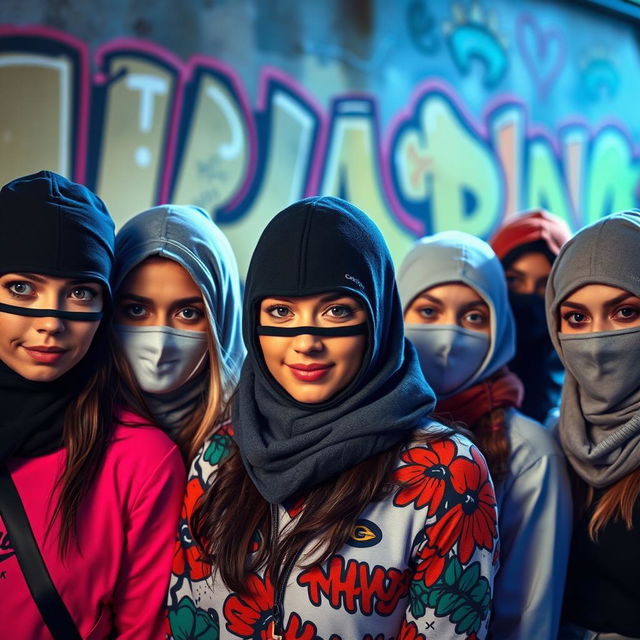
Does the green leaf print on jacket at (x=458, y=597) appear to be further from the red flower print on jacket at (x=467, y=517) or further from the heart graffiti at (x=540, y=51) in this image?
the heart graffiti at (x=540, y=51)

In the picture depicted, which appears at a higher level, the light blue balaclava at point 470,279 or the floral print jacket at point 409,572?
the light blue balaclava at point 470,279

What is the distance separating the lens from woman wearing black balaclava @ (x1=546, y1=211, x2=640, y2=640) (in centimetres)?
230

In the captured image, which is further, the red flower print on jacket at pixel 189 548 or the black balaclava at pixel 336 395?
the red flower print on jacket at pixel 189 548

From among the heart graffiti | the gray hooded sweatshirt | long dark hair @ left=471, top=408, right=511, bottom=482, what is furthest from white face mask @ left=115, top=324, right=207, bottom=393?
the heart graffiti

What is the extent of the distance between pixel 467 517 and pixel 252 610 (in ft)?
1.92

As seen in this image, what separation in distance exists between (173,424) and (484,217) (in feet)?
13.0

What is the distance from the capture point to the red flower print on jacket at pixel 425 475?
1.96 metres

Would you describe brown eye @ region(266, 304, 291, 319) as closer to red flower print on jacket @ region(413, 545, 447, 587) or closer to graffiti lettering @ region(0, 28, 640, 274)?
red flower print on jacket @ region(413, 545, 447, 587)

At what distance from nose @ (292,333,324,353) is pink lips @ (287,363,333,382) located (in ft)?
0.14

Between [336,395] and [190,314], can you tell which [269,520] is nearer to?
[336,395]

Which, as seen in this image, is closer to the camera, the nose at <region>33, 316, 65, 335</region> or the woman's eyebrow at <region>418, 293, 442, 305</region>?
the nose at <region>33, 316, 65, 335</region>

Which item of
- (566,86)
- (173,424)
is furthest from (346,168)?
(173,424)

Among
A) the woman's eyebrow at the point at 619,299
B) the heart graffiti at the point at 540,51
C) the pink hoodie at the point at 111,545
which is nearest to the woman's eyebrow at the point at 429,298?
→ the woman's eyebrow at the point at 619,299

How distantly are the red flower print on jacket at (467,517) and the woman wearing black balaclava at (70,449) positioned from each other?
2.53ft
